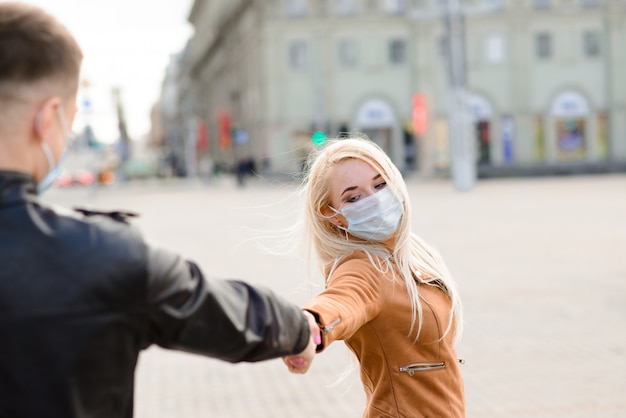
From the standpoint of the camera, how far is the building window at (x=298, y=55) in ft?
198

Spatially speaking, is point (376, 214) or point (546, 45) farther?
point (546, 45)

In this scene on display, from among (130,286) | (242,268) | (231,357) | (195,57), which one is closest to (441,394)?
(231,357)

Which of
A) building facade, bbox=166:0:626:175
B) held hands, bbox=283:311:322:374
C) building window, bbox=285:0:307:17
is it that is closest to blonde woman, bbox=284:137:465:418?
held hands, bbox=283:311:322:374

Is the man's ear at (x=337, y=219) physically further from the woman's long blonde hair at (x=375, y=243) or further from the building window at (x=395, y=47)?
the building window at (x=395, y=47)

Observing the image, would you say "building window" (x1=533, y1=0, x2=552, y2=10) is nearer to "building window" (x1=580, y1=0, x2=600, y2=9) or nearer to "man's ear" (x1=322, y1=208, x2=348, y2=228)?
"building window" (x1=580, y1=0, x2=600, y2=9)

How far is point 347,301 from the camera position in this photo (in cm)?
246

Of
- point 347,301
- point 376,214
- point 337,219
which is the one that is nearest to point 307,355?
point 347,301

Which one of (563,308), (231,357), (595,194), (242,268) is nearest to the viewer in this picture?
(231,357)

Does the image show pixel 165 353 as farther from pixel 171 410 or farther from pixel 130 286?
pixel 130 286

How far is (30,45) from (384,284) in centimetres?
129

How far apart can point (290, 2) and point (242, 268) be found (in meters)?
47.6

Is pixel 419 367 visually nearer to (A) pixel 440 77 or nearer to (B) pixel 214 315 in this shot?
(B) pixel 214 315

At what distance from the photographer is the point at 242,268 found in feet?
48.8

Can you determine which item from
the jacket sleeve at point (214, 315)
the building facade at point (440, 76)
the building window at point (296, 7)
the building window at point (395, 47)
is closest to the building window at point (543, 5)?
the building facade at point (440, 76)
